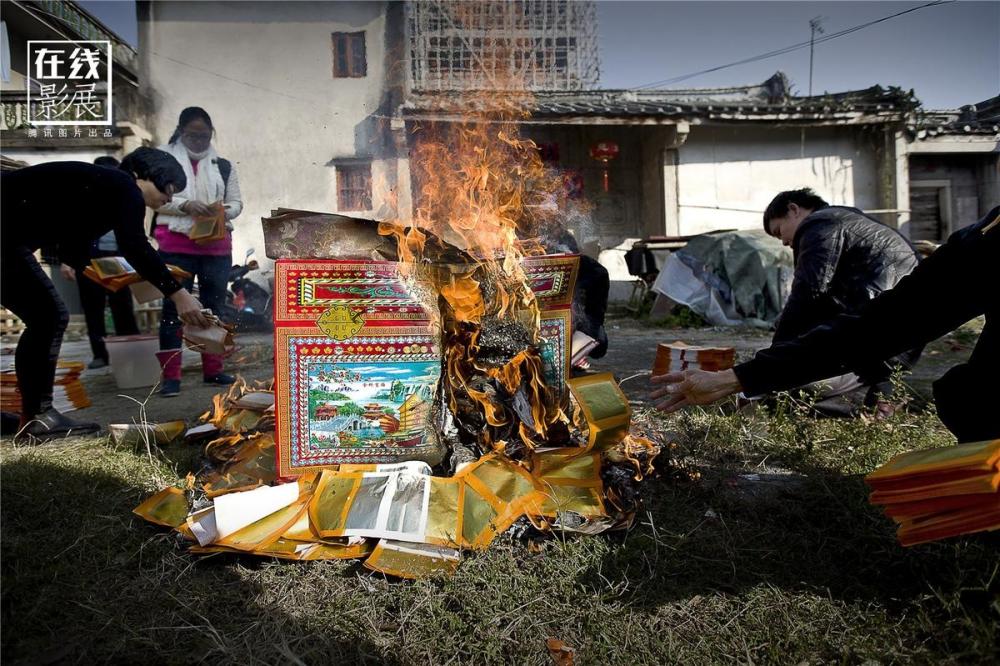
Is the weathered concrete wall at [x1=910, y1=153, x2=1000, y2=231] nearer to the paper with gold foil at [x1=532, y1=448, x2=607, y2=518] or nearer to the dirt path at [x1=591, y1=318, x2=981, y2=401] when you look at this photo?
the dirt path at [x1=591, y1=318, x2=981, y2=401]

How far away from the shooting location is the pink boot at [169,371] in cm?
476

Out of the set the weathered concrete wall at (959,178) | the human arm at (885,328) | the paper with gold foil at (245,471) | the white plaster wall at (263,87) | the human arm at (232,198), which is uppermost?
the white plaster wall at (263,87)

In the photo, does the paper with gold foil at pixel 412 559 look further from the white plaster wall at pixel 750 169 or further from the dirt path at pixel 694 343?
the white plaster wall at pixel 750 169

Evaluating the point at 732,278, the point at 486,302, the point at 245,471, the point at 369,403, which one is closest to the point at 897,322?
the point at 486,302

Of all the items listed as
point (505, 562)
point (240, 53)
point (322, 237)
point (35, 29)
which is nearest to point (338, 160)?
point (240, 53)

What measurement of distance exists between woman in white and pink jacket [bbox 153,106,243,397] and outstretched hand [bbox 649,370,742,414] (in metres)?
3.91

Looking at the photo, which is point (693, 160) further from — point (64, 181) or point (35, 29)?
point (35, 29)

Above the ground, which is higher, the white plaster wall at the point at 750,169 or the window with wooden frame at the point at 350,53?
the window with wooden frame at the point at 350,53

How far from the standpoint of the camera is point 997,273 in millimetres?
1756

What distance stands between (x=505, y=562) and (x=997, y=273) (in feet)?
5.78

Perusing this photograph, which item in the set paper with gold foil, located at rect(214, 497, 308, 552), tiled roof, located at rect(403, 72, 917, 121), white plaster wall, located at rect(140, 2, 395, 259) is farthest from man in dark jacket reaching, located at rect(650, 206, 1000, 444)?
white plaster wall, located at rect(140, 2, 395, 259)

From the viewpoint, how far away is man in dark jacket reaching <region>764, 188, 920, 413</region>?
3.68 metres

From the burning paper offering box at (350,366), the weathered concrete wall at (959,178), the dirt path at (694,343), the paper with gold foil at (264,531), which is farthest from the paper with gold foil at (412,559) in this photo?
the weathered concrete wall at (959,178)

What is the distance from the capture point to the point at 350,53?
14.3m
